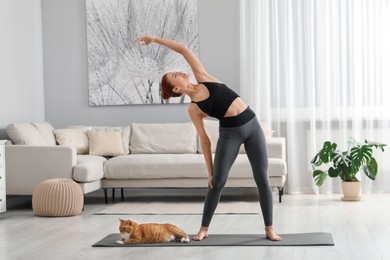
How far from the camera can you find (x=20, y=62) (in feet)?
26.0

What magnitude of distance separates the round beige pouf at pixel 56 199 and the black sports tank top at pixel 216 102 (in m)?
2.12

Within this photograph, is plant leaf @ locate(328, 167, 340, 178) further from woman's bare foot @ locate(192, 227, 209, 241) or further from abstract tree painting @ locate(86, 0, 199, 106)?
woman's bare foot @ locate(192, 227, 209, 241)

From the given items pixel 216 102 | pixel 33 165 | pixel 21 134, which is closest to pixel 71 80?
pixel 21 134

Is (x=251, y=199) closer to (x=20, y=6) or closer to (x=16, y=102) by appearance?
(x=16, y=102)

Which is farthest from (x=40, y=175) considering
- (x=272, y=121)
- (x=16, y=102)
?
(x=272, y=121)

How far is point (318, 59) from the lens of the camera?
8016mm

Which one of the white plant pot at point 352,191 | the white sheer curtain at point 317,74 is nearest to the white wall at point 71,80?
the white sheer curtain at point 317,74

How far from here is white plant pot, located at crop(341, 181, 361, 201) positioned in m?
7.29

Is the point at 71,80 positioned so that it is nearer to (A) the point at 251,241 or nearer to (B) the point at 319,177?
(B) the point at 319,177

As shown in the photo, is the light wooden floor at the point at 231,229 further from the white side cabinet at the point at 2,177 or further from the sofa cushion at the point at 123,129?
the sofa cushion at the point at 123,129

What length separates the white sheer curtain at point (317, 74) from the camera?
7.92m

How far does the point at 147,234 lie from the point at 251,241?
64 cm

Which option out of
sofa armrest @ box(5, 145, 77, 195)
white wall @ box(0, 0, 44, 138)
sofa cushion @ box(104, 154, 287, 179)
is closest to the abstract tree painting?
white wall @ box(0, 0, 44, 138)

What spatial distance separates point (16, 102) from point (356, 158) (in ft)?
11.1
